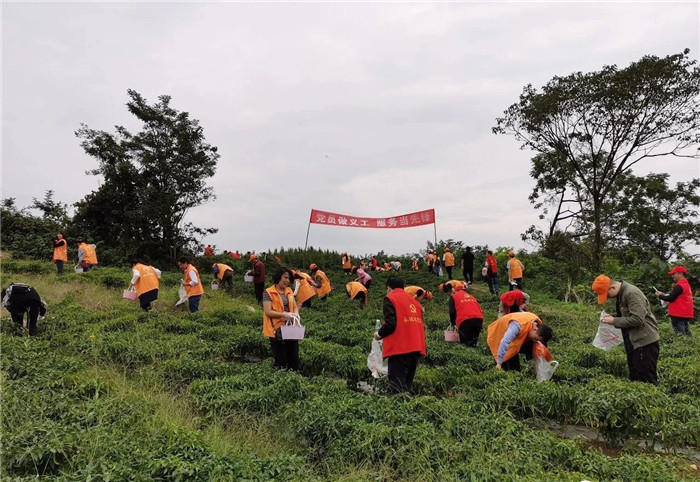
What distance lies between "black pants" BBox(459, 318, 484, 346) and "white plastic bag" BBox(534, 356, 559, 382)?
2527 mm

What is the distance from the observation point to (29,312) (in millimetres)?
7770

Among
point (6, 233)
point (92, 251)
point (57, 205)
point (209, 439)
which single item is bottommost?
point (209, 439)

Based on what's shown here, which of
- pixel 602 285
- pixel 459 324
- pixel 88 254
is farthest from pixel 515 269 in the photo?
pixel 88 254

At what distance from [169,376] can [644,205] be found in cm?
3017

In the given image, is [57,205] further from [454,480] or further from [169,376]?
[454,480]

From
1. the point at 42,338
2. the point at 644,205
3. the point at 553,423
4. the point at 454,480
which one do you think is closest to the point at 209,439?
the point at 454,480

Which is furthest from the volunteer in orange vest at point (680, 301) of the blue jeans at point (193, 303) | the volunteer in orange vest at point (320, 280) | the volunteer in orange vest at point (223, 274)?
the volunteer in orange vest at point (223, 274)

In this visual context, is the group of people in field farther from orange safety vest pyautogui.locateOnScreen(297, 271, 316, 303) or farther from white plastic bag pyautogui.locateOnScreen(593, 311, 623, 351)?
orange safety vest pyautogui.locateOnScreen(297, 271, 316, 303)

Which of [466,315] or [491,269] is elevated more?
[491,269]

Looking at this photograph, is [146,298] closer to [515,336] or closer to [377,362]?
[377,362]

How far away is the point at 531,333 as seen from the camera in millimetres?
5770

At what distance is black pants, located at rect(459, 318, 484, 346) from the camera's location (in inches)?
328

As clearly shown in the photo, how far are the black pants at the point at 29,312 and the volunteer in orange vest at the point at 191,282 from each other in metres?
2.56

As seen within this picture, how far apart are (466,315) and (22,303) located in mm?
7602
